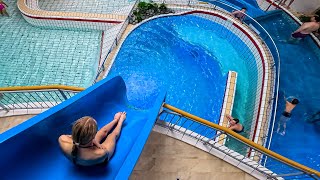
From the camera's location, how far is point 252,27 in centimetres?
735

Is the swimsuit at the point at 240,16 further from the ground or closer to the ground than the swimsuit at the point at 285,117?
further from the ground

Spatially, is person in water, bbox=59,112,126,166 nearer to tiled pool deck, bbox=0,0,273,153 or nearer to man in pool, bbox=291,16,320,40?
tiled pool deck, bbox=0,0,273,153

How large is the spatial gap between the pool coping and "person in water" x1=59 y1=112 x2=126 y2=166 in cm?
350

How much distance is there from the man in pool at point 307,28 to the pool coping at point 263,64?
43.3 inches

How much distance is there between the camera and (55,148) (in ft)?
9.34

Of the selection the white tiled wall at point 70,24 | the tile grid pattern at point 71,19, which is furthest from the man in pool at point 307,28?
the white tiled wall at point 70,24

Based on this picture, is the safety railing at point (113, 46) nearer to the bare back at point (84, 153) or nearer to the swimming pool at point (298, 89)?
the bare back at point (84, 153)

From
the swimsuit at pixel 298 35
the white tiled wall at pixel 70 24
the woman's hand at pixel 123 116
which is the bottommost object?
the white tiled wall at pixel 70 24

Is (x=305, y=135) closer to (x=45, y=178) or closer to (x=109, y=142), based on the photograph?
(x=109, y=142)

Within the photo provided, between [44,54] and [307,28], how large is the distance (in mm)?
7097

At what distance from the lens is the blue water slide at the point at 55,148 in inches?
99.1

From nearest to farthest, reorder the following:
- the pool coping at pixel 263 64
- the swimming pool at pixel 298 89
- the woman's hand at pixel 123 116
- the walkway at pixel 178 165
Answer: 1. the woman's hand at pixel 123 116
2. the walkway at pixel 178 165
3. the pool coping at pixel 263 64
4. the swimming pool at pixel 298 89

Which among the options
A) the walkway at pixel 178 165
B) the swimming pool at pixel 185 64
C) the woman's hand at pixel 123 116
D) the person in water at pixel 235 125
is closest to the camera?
the woman's hand at pixel 123 116

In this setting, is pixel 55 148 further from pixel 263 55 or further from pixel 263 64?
pixel 263 55
